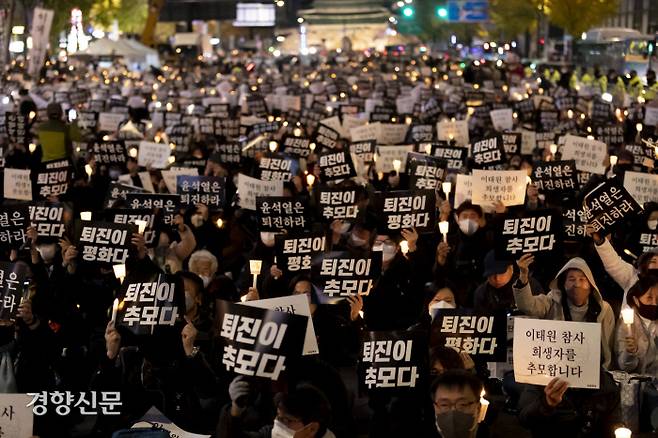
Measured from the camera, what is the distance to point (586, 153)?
19094mm

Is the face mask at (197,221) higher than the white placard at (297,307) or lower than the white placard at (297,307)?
higher

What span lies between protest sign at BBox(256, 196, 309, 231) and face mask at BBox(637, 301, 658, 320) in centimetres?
523

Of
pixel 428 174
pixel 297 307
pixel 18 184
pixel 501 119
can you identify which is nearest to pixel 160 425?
pixel 297 307

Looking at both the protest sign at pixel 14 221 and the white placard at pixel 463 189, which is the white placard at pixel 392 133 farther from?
the protest sign at pixel 14 221

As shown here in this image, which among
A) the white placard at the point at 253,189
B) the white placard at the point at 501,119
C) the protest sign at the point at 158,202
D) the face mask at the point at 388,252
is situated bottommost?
the face mask at the point at 388,252

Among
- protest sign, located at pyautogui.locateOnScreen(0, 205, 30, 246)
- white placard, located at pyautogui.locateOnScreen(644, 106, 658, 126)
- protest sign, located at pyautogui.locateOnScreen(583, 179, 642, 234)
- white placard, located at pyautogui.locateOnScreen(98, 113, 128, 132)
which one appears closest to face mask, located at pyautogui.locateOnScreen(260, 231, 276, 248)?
protest sign, located at pyautogui.locateOnScreen(0, 205, 30, 246)

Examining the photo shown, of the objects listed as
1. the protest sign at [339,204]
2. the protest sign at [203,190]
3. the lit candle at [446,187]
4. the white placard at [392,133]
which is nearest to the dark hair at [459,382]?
the protest sign at [339,204]

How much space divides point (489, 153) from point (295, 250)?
773 cm

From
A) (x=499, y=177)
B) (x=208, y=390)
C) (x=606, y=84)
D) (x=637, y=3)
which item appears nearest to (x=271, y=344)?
(x=208, y=390)

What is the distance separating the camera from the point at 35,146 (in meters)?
22.5

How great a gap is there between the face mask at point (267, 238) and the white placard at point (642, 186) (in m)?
3.56

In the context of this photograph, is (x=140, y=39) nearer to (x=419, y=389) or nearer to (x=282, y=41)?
(x=282, y=41)

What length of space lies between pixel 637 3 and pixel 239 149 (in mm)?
52619

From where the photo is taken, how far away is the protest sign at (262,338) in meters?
8.04
